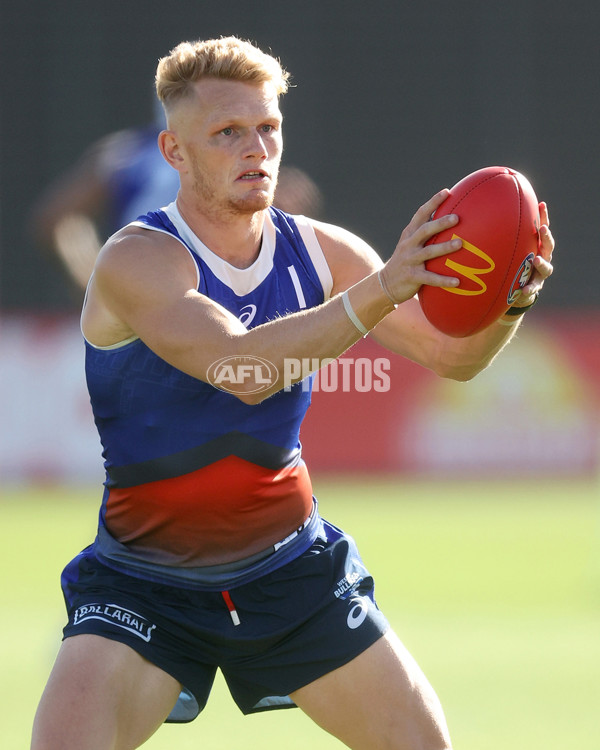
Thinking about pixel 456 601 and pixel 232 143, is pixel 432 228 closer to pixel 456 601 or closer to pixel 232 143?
pixel 232 143

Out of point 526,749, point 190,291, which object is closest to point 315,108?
point 526,749

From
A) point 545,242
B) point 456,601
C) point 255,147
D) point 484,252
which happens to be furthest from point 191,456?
point 456,601

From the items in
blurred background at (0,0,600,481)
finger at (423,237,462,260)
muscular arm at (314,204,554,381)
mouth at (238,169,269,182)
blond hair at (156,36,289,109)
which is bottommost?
muscular arm at (314,204,554,381)

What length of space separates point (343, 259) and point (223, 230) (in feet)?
1.20

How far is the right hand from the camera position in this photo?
9.63ft

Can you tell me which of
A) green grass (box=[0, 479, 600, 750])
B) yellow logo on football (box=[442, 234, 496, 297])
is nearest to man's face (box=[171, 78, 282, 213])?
yellow logo on football (box=[442, 234, 496, 297])

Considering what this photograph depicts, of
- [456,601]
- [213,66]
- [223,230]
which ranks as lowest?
[456,601]

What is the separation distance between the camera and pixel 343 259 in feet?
12.0

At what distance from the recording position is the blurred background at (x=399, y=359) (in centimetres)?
613

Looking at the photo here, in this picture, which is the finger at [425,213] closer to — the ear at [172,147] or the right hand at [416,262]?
the right hand at [416,262]

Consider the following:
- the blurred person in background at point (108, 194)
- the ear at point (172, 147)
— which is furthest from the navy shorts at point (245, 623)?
the blurred person in background at point (108, 194)

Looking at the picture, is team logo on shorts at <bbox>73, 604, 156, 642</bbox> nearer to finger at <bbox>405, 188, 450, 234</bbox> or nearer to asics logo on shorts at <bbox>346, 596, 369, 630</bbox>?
asics logo on shorts at <bbox>346, 596, 369, 630</bbox>

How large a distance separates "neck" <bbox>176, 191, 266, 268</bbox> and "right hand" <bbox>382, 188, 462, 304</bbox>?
66 centimetres

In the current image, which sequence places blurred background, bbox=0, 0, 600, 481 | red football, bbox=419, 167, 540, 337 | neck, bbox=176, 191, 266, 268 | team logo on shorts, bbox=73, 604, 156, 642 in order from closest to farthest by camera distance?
red football, bbox=419, 167, 540, 337
team logo on shorts, bbox=73, 604, 156, 642
neck, bbox=176, 191, 266, 268
blurred background, bbox=0, 0, 600, 481
